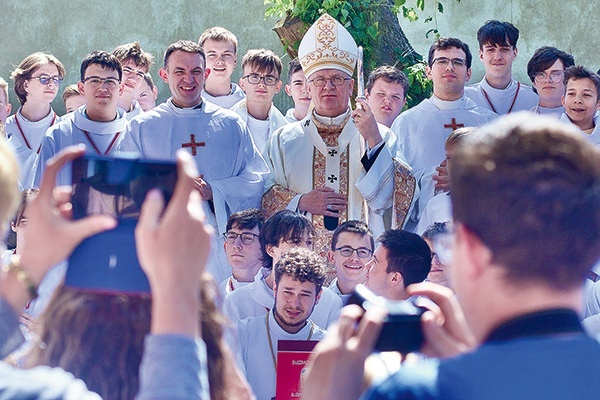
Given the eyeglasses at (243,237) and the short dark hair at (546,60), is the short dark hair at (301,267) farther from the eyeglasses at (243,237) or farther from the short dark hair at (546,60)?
the short dark hair at (546,60)

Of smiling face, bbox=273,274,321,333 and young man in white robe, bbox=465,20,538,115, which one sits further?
young man in white robe, bbox=465,20,538,115

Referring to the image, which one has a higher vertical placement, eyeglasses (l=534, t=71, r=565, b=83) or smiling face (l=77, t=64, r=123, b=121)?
eyeglasses (l=534, t=71, r=565, b=83)

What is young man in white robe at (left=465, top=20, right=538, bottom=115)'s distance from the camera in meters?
8.74

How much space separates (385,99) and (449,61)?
617 millimetres

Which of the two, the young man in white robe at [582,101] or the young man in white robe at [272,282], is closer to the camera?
the young man in white robe at [272,282]

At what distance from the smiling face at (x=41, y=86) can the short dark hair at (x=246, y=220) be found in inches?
92.3

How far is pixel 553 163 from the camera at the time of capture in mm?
1729

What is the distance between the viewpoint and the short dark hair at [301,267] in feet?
18.5

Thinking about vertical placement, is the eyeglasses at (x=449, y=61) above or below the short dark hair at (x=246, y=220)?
above

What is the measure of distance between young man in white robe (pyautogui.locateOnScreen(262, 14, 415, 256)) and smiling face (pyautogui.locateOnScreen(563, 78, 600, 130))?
51.2 inches

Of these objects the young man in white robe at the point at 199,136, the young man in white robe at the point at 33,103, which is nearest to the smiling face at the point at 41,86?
the young man in white robe at the point at 33,103

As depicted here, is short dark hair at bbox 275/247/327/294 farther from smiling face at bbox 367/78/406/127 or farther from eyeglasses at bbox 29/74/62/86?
eyeglasses at bbox 29/74/62/86

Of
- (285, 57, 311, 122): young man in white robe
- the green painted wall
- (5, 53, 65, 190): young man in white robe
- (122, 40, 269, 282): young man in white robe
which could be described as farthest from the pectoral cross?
the green painted wall

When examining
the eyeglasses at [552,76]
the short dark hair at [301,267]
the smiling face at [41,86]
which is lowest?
the short dark hair at [301,267]
